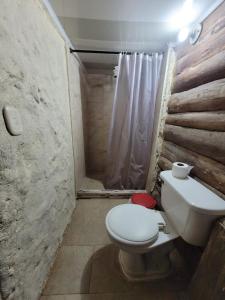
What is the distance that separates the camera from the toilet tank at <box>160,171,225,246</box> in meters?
0.83

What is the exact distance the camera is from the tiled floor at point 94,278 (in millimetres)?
1022

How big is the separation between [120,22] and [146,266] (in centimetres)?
204

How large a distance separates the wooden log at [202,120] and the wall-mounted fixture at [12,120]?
117cm

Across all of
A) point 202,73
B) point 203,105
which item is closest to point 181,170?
point 203,105

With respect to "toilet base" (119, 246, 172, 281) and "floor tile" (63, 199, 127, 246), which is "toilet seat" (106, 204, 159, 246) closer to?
"toilet base" (119, 246, 172, 281)

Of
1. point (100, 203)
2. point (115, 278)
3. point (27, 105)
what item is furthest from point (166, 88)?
point (115, 278)

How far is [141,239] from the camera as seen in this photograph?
93cm

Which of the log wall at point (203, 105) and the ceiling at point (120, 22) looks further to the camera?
the ceiling at point (120, 22)

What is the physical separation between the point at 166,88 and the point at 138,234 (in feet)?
4.84

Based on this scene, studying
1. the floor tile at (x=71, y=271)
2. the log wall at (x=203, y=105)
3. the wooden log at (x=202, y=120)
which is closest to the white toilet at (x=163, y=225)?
the log wall at (x=203, y=105)

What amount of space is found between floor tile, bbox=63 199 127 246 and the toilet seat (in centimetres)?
51

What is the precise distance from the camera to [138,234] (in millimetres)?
956

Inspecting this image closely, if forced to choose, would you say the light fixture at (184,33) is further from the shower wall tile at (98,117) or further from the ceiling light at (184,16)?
the shower wall tile at (98,117)

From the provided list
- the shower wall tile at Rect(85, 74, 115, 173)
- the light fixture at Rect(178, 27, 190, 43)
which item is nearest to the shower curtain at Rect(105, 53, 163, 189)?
the light fixture at Rect(178, 27, 190, 43)
